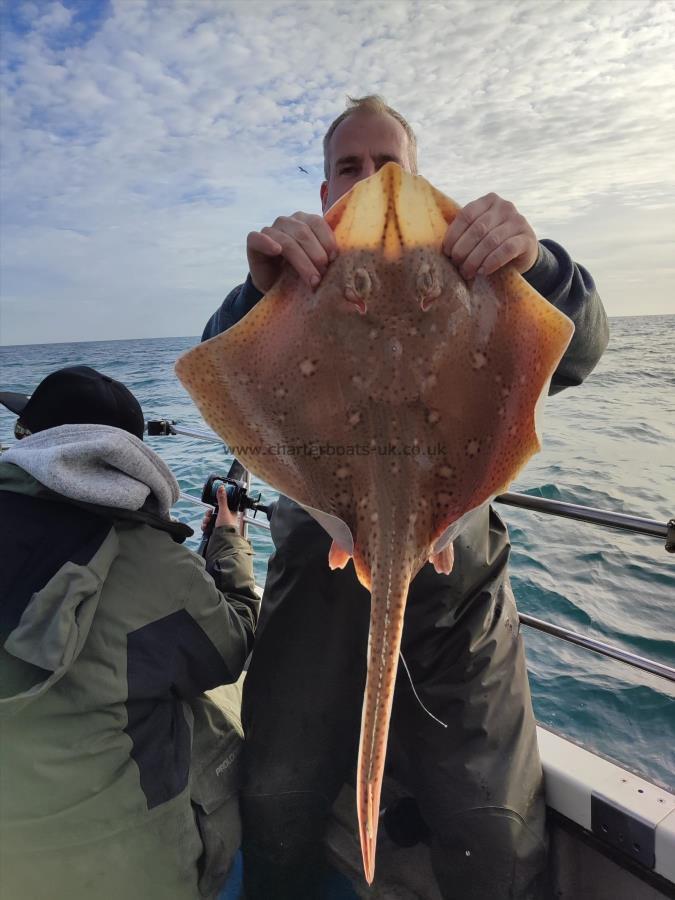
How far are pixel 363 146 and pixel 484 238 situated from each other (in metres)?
0.89

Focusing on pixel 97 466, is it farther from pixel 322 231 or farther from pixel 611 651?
pixel 611 651

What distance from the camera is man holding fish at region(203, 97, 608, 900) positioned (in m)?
1.75

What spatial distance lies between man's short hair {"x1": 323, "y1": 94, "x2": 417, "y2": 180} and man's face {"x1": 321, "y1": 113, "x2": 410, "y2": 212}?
0.03m

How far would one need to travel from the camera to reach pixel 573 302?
162cm

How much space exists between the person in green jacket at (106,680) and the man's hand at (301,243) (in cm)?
94

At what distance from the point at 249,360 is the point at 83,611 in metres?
0.87

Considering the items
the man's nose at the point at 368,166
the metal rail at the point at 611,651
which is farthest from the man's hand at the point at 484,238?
the metal rail at the point at 611,651

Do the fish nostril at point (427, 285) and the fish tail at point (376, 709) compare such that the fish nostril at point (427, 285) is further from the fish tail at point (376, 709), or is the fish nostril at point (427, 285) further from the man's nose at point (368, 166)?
the man's nose at point (368, 166)

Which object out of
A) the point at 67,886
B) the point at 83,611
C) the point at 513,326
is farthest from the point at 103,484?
the point at 513,326

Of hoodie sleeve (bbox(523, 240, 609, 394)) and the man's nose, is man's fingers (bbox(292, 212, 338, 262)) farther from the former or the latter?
the man's nose

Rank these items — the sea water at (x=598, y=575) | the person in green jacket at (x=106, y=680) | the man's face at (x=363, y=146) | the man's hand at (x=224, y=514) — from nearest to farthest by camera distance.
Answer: the person in green jacket at (x=106, y=680)
the man's face at (x=363, y=146)
the man's hand at (x=224, y=514)
the sea water at (x=598, y=575)

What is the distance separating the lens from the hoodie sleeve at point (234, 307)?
5.22 feet

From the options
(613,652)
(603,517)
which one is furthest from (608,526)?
(613,652)


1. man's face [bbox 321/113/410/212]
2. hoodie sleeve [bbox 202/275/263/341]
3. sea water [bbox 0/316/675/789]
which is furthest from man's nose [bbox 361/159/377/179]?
sea water [bbox 0/316/675/789]
